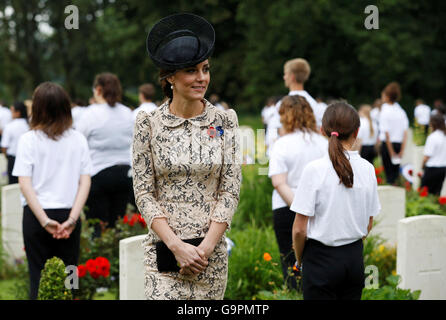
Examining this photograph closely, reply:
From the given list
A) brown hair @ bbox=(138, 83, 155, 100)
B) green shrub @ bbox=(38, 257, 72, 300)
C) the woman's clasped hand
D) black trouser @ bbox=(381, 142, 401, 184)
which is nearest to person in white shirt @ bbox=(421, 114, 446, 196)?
black trouser @ bbox=(381, 142, 401, 184)

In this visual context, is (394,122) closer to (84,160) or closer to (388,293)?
(388,293)

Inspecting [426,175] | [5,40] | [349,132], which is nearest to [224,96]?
[5,40]

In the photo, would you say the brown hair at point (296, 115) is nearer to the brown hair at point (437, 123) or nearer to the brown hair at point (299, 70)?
the brown hair at point (299, 70)

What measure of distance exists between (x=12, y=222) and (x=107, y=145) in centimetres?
174

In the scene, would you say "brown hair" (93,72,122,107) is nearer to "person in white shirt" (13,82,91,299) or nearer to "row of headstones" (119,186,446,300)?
"person in white shirt" (13,82,91,299)

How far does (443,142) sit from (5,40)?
36.4m

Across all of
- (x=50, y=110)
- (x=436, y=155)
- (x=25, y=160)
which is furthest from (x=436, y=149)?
(x=25, y=160)

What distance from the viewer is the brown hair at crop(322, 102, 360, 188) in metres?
3.72

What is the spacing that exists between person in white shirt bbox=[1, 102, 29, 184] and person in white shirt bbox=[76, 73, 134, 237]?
14.6 ft

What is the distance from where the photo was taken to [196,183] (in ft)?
10.8

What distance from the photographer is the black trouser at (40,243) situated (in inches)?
192
